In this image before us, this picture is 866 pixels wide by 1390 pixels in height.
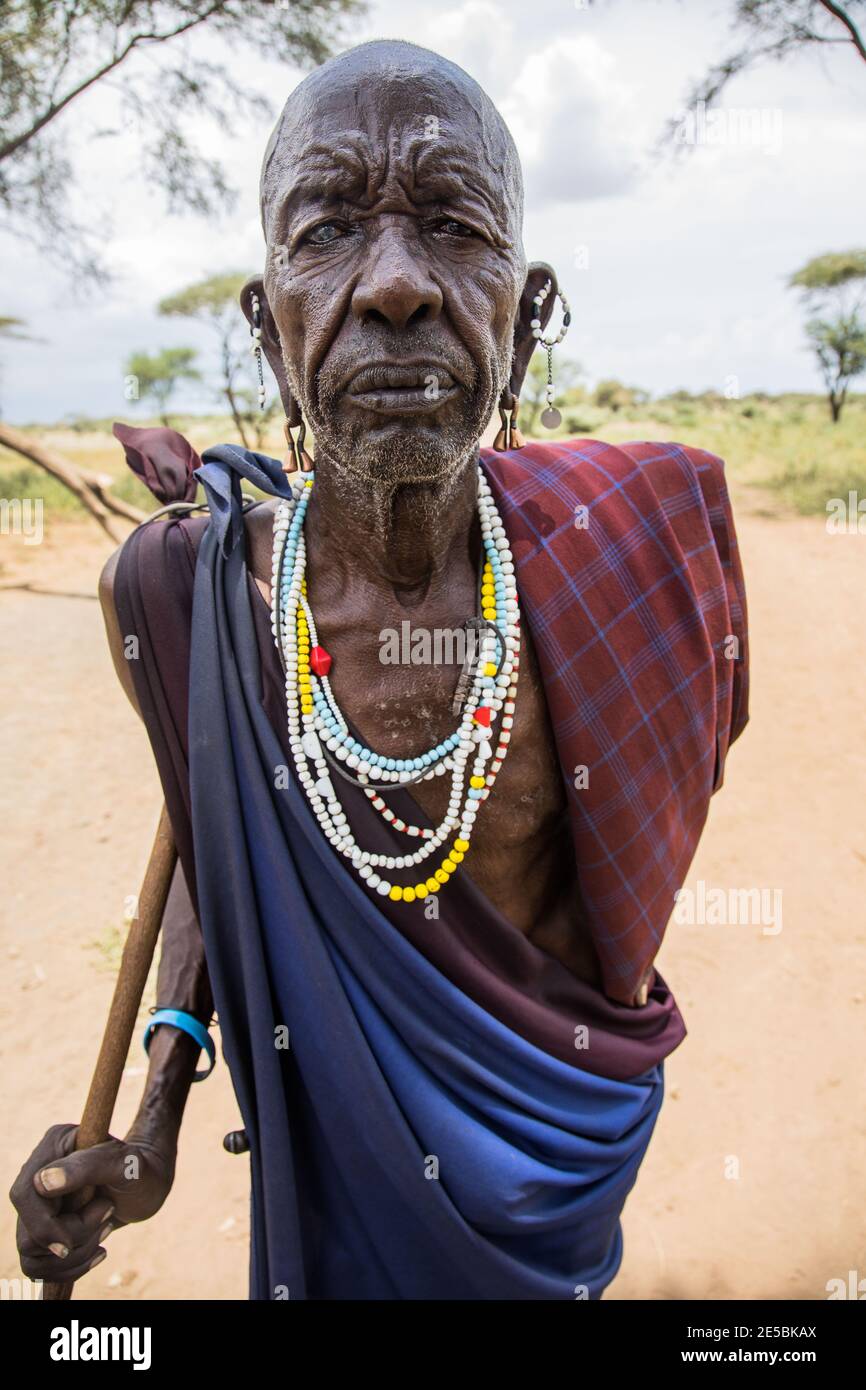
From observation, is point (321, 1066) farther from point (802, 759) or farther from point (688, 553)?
point (802, 759)

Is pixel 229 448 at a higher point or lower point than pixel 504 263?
lower

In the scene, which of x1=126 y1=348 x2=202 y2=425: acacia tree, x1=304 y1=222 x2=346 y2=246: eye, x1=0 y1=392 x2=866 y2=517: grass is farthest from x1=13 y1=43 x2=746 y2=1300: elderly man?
x1=126 y1=348 x2=202 y2=425: acacia tree

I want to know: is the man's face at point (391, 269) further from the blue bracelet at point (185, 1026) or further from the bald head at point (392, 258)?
the blue bracelet at point (185, 1026)

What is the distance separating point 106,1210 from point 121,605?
106cm

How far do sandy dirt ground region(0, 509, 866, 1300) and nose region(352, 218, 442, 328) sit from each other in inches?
99.8

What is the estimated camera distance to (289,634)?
1.64 m

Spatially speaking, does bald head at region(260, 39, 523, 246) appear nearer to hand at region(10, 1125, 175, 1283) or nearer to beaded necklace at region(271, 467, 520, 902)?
beaded necklace at region(271, 467, 520, 902)

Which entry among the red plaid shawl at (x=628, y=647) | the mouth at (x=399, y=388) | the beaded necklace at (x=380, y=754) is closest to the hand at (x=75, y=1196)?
the beaded necklace at (x=380, y=754)

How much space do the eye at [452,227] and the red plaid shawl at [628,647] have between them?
0.46 meters

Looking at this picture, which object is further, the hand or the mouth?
the hand

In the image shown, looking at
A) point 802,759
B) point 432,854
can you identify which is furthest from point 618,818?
point 802,759

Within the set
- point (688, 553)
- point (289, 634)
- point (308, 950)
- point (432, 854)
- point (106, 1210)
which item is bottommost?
point (106, 1210)

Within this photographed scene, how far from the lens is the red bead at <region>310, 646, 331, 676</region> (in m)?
1.65

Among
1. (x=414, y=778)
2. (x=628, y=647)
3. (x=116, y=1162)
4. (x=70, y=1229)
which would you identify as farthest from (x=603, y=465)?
(x=70, y=1229)
